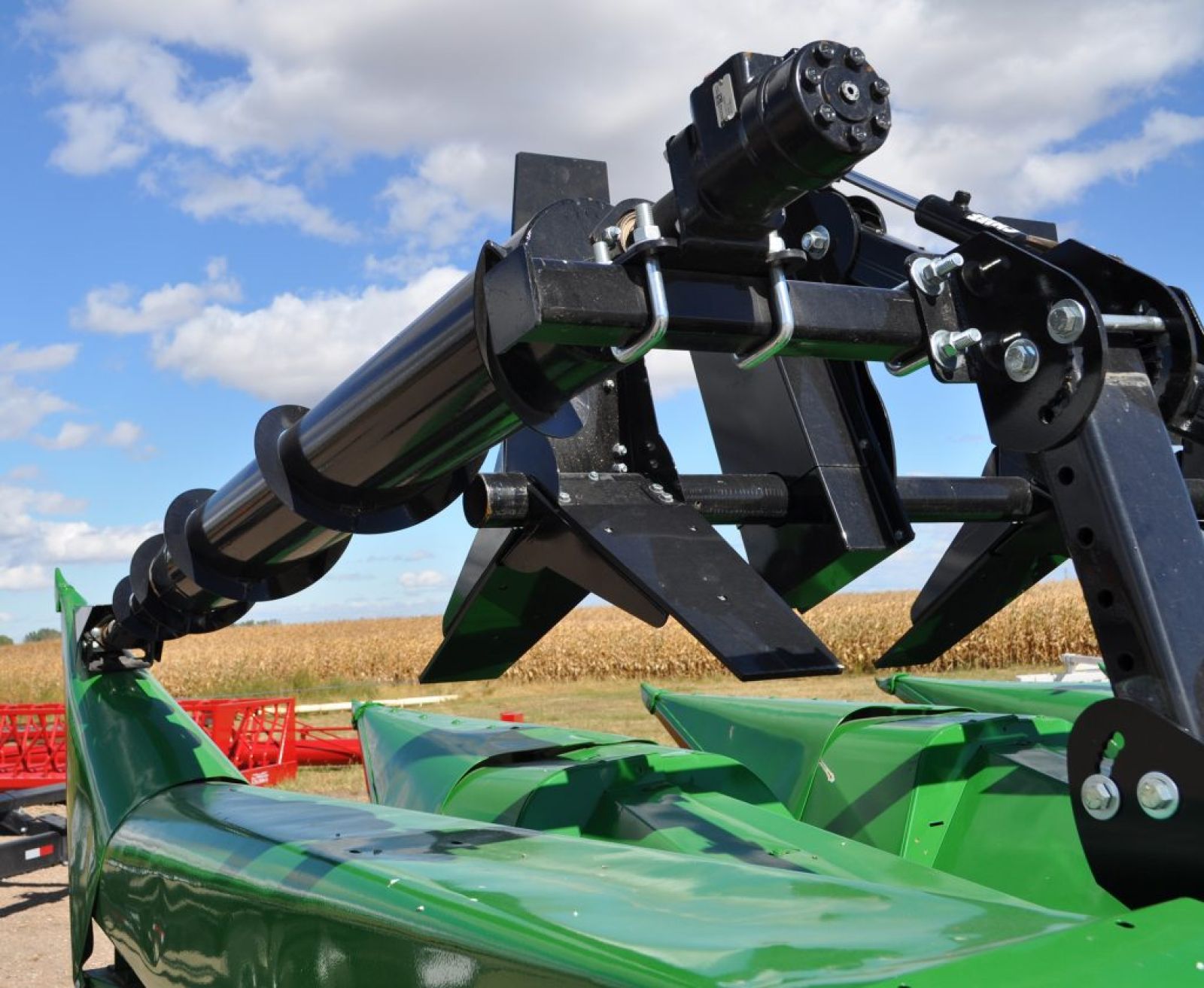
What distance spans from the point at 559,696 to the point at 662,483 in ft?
71.0

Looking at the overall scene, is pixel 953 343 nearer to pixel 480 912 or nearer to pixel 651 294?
pixel 651 294

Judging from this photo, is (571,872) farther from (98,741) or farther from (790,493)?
(98,741)

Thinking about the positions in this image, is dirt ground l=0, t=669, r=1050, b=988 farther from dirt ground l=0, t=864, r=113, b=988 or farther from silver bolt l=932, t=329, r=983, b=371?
silver bolt l=932, t=329, r=983, b=371

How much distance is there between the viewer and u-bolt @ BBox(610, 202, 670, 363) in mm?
1497

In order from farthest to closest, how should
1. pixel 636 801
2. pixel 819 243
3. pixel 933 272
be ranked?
pixel 636 801, pixel 819 243, pixel 933 272

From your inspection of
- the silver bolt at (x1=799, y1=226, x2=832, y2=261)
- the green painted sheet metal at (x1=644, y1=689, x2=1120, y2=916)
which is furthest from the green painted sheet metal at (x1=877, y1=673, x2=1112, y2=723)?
the silver bolt at (x1=799, y1=226, x2=832, y2=261)

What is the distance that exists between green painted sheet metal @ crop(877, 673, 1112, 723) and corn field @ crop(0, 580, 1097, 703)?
18711mm

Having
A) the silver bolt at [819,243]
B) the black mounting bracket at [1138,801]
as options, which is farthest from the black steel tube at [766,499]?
the black mounting bracket at [1138,801]

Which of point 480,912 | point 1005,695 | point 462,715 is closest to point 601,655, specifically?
point 462,715

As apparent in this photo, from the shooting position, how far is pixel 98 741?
3701mm

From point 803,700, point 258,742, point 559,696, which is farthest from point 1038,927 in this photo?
point 559,696

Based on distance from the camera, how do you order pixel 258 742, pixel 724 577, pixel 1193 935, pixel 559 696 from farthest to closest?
pixel 559 696 < pixel 258 742 < pixel 724 577 < pixel 1193 935

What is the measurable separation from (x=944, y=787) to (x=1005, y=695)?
3.66ft

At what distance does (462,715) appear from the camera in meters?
16.6
